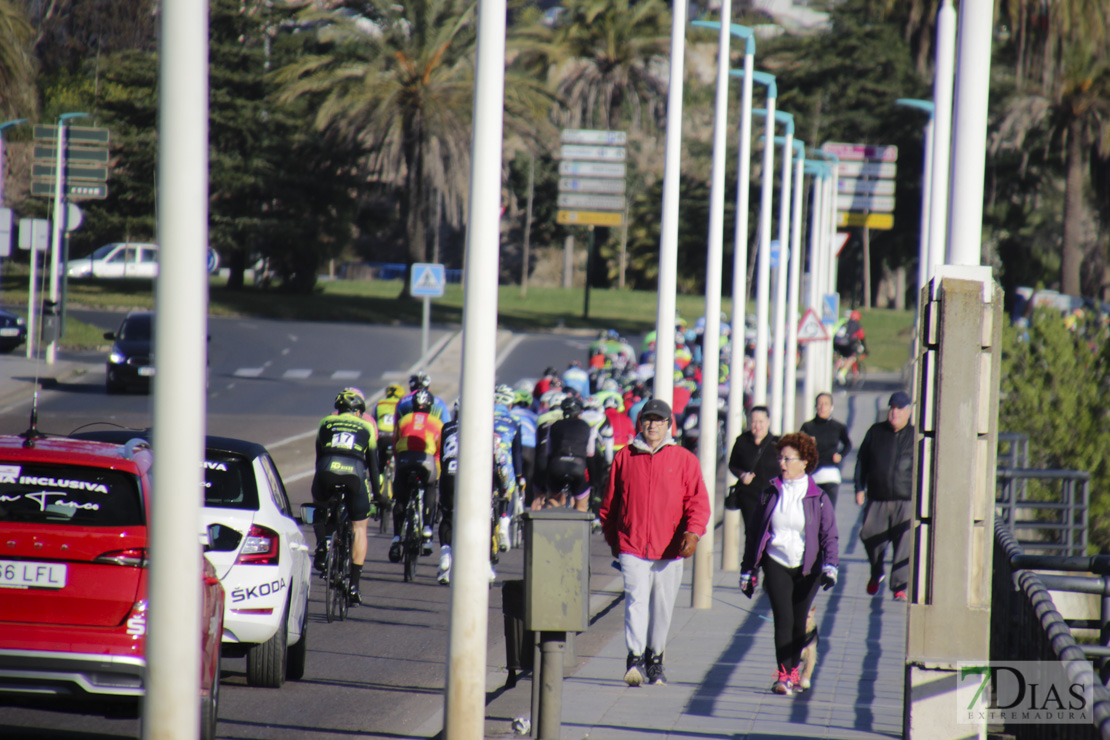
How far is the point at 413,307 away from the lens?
2184 inches

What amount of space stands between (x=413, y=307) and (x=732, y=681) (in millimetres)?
46538

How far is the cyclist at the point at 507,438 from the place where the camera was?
14656 mm

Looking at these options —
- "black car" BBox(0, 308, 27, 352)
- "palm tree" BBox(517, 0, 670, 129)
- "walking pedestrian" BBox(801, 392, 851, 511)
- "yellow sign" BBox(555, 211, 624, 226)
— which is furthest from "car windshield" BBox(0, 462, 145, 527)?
"palm tree" BBox(517, 0, 670, 129)

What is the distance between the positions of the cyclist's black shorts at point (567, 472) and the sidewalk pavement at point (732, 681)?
1.43 m

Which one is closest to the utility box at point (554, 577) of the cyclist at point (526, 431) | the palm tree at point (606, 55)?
the cyclist at point (526, 431)

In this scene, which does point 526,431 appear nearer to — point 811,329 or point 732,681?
point 732,681

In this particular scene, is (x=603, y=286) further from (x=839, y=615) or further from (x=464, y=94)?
(x=839, y=615)

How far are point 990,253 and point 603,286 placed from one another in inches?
831

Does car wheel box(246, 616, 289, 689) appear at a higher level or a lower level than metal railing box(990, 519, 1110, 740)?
lower

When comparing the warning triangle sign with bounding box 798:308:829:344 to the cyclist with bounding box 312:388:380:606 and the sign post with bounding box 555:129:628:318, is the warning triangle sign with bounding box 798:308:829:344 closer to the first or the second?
the sign post with bounding box 555:129:628:318

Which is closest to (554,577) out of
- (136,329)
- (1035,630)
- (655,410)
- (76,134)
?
(655,410)

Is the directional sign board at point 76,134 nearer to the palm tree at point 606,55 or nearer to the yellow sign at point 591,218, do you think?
the yellow sign at point 591,218

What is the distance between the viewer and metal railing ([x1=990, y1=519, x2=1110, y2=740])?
471cm

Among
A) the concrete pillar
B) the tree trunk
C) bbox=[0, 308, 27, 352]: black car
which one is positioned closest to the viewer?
the concrete pillar
